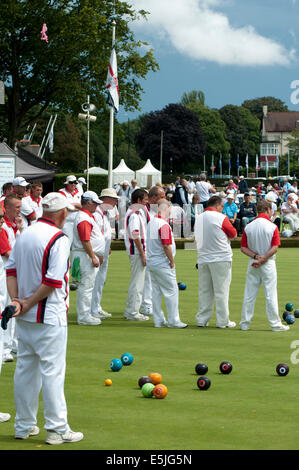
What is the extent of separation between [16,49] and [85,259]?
88.2 ft

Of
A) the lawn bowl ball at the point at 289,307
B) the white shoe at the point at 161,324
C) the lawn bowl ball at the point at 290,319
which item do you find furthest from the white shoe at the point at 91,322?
the lawn bowl ball at the point at 289,307

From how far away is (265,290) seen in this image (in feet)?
38.1

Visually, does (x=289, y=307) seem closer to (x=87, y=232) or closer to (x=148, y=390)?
(x=87, y=232)

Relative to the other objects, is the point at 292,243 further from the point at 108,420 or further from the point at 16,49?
the point at 108,420

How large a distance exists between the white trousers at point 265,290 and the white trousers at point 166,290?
1.01 meters

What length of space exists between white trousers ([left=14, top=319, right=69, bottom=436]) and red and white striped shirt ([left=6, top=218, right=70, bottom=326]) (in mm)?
96

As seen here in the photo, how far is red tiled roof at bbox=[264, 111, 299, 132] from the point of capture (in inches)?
6156

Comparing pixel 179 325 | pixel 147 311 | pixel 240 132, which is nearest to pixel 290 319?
pixel 179 325

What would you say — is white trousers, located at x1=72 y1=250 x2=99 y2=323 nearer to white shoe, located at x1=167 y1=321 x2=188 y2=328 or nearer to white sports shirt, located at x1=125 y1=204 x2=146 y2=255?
white sports shirt, located at x1=125 y1=204 x2=146 y2=255

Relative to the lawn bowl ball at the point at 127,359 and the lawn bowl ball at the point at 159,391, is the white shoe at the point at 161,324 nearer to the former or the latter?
the lawn bowl ball at the point at 127,359

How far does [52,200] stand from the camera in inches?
247

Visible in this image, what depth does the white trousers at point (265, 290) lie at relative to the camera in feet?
38.1

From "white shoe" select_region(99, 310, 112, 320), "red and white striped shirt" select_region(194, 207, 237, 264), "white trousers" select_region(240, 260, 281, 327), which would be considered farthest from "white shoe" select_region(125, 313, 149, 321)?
"white trousers" select_region(240, 260, 281, 327)

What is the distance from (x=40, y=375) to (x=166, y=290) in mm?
5742
